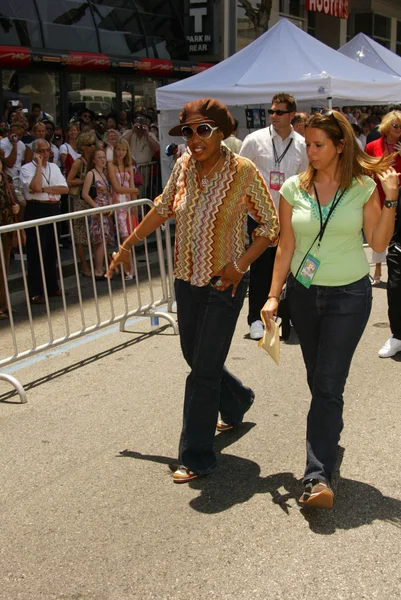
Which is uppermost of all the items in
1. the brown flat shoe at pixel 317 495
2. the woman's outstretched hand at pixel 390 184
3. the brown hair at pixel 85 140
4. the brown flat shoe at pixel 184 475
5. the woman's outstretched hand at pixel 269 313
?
the woman's outstretched hand at pixel 390 184


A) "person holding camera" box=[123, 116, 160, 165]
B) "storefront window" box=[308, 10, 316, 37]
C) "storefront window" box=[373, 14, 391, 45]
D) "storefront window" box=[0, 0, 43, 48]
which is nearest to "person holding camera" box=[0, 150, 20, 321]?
"person holding camera" box=[123, 116, 160, 165]

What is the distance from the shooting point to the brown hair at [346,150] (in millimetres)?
3984

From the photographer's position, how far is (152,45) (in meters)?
21.5

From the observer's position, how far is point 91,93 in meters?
19.2

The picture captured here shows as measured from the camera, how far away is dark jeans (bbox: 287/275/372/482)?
401 cm

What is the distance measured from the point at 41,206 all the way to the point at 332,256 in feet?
19.0

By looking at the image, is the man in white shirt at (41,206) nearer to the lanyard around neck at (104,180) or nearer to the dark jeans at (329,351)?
the lanyard around neck at (104,180)

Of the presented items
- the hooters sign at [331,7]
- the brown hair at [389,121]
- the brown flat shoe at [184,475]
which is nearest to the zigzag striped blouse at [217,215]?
the brown flat shoe at [184,475]

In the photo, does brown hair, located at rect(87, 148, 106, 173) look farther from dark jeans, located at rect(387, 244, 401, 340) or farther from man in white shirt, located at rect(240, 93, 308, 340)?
dark jeans, located at rect(387, 244, 401, 340)

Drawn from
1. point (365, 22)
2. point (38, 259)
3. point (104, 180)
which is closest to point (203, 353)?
point (38, 259)

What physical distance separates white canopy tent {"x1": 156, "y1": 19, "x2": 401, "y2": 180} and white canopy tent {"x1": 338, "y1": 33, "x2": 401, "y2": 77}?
12.8ft

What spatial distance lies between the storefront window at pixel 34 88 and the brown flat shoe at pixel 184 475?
13656 mm

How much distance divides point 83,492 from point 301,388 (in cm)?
207

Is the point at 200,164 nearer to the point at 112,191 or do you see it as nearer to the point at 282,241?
the point at 282,241
